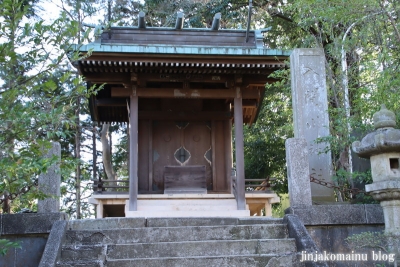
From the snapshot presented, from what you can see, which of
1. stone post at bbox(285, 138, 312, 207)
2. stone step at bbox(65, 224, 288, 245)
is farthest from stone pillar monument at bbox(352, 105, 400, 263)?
stone step at bbox(65, 224, 288, 245)

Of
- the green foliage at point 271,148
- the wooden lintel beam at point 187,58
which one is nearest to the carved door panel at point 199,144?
the wooden lintel beam at point 187,58

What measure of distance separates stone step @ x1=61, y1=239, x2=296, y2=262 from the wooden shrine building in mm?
3749

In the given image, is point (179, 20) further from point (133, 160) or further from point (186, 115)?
point (133, 160)

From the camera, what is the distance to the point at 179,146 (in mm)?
12422

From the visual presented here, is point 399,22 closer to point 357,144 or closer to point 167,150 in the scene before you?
point 357,144

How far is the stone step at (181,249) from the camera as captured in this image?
19.7 feet

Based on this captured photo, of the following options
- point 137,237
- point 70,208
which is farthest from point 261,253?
point 70,208

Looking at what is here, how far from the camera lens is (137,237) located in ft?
21.2

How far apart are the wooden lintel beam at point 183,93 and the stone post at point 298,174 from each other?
3.92 m

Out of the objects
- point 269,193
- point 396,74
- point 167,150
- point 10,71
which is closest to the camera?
point 10,71

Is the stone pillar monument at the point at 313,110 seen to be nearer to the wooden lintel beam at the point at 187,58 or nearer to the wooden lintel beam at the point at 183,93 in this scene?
the wooden lintel beam at the point at 187,58

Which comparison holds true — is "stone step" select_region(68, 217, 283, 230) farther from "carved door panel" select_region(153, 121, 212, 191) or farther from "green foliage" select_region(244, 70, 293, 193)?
"green foliage" select_region(244, 70, 293, 193)

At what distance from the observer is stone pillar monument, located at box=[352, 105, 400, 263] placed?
19.0 feet

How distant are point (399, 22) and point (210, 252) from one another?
547 cm
